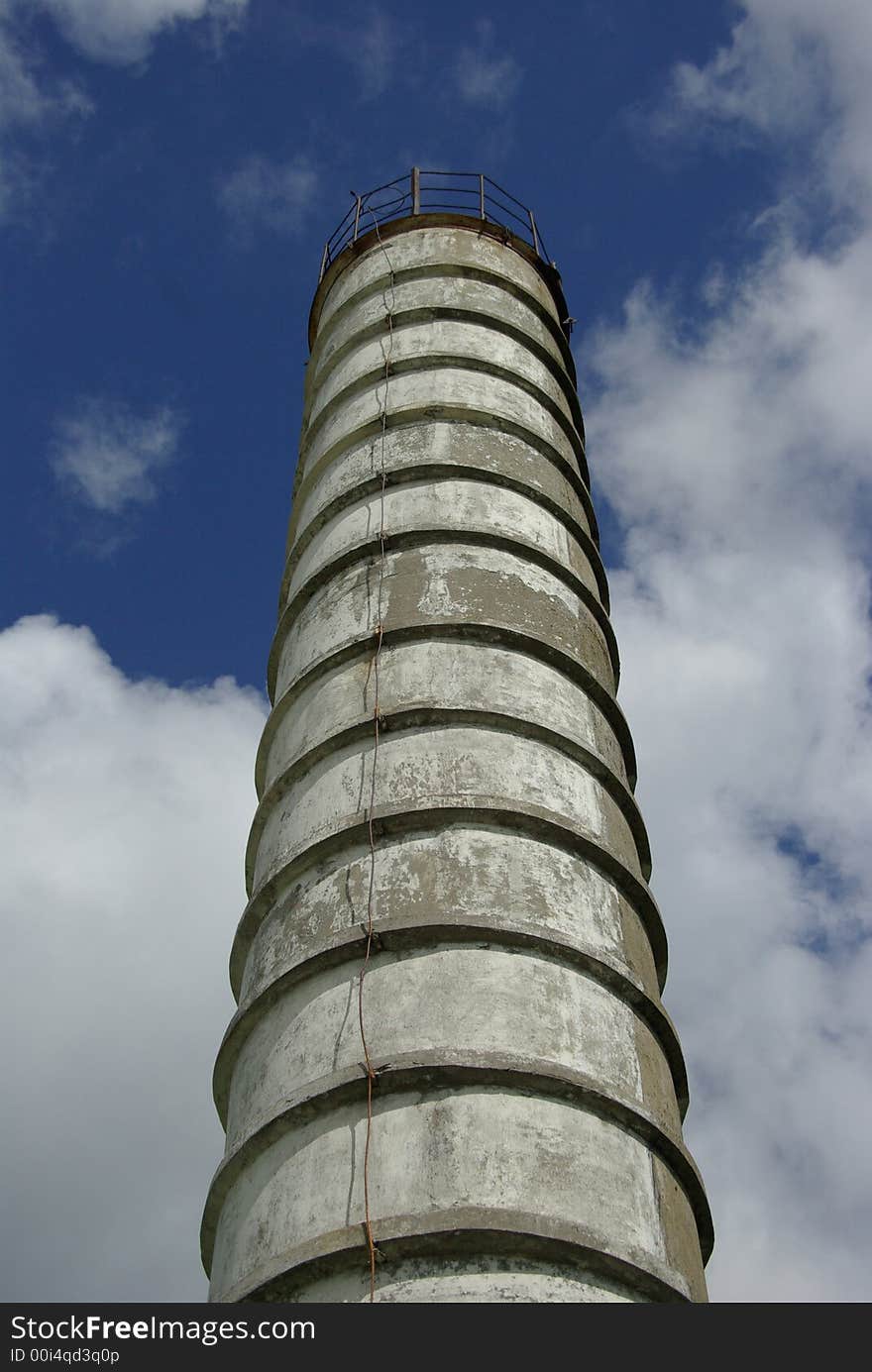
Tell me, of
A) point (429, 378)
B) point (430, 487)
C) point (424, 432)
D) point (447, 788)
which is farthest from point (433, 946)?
point (429, 378)

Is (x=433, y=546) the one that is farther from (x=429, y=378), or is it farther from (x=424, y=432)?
(x=429, y=378)

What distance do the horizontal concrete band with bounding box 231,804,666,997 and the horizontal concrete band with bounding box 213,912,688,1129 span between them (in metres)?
0.52

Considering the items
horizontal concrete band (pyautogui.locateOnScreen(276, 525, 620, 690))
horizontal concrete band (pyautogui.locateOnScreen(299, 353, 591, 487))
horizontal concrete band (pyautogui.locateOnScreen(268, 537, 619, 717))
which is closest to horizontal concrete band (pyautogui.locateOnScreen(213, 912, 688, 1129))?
horizontal concrete band (pyautogui.locateOnScreen(268, 537, 619, 717))

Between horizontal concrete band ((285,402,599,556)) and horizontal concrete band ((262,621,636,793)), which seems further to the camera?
horizontal concrete band ((285,402,599,556))

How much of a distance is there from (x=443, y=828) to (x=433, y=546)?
2.35 metres

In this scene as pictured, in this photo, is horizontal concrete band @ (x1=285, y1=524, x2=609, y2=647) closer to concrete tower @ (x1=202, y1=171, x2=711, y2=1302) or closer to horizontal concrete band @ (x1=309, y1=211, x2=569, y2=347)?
concrete tower @ (x1=202, y1=171, x2=711, y2=1302)

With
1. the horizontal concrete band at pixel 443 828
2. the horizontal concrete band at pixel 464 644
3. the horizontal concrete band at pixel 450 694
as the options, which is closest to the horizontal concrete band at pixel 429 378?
the horizontal concrete band at pixel 464 644

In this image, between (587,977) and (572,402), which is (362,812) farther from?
(572,402)

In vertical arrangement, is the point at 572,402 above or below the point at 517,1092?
above

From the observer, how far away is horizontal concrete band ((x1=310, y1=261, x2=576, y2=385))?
37.1 ft

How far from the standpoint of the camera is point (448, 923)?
605 cm
